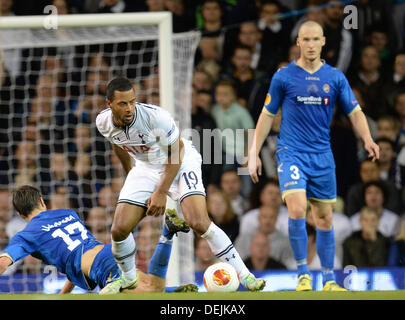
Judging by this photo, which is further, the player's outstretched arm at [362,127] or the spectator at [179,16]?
the spectator at [179,16]

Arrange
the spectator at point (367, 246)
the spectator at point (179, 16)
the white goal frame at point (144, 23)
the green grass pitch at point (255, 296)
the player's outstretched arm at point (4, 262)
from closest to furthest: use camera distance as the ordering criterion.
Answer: the green grass pitch at point (255, 296), the player's outstretched arm at point (4, 262), the white goal frame at point (144, 23), the spectator at point (367, 246), the spectator at point (179, 16)

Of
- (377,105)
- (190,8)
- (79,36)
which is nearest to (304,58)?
(377,105)

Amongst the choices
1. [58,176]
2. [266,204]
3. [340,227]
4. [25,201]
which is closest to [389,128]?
[340,227]

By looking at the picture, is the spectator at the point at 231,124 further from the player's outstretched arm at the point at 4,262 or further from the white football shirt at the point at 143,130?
the player's outstretched arm at the point at 4,262

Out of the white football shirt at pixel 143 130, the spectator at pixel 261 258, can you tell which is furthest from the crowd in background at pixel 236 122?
the white football shirt at pixel 143 130

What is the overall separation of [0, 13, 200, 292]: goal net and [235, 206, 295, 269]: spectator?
641mm

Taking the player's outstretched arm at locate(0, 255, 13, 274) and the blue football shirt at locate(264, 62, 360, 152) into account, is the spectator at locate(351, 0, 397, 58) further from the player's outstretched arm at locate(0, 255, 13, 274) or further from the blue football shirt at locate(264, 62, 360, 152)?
the player's outstretched arm at locate(0, 255, 13, 274)

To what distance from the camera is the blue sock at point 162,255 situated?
5801 mm

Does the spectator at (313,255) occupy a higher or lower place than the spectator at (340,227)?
lower

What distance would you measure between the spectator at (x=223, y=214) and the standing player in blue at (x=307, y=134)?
2119mm

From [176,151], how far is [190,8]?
4579 mm

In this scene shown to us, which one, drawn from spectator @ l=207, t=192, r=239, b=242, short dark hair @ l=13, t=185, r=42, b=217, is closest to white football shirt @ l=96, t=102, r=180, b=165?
short dark hair @ l=13, t=185, r=42, b=217

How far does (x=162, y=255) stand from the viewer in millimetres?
5816

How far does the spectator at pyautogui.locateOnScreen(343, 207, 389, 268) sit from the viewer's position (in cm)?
765
